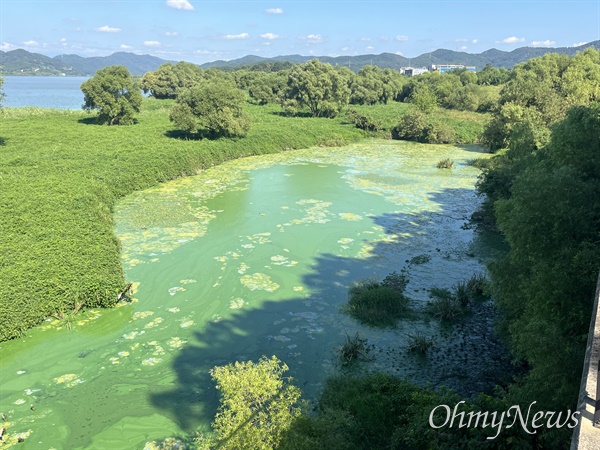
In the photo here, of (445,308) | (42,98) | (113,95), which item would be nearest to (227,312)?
(445,308)

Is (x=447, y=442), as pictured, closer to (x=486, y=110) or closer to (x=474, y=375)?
(x=474, y=375)

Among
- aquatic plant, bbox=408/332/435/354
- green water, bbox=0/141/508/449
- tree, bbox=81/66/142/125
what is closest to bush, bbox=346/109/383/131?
tree, bbox=81/66/142/125

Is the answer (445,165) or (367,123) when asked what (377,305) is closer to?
(445,165)

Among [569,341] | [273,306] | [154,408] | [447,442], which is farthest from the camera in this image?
[273,306]

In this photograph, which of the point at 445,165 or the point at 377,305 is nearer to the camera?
the point at 377,305

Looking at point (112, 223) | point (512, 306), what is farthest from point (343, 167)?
point (512, 306)

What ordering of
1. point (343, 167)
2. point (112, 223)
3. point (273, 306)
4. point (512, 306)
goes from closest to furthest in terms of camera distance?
point (512, 306)
point (273, 306)
point (112, 223)
point (343, 167)
